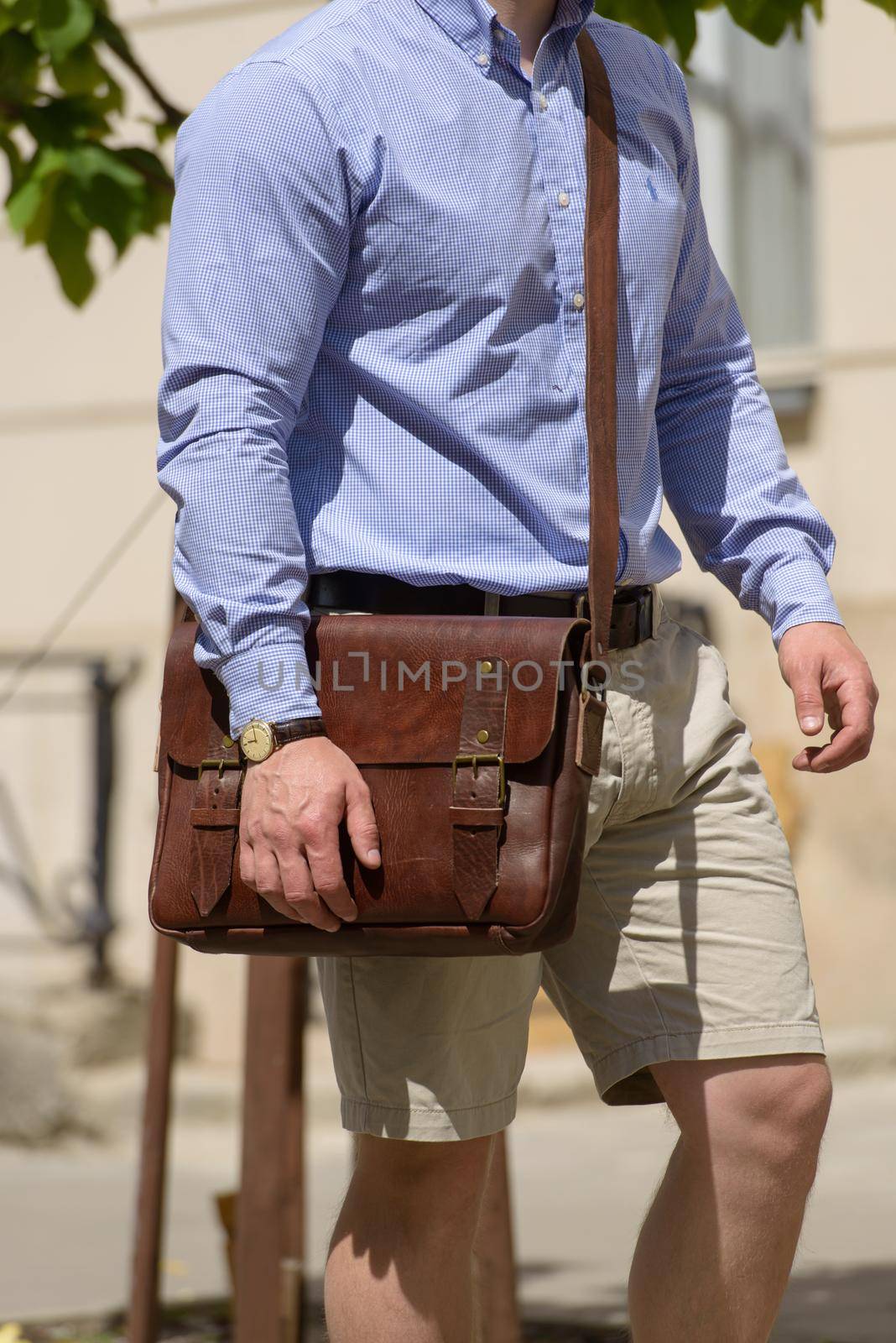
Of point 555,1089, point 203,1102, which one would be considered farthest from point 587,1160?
point 203,1102

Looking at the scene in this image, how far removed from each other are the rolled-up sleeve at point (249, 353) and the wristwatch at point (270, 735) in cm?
1

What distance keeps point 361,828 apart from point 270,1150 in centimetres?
132

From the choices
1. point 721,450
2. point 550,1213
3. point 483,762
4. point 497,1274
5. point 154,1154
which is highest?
point 721,450

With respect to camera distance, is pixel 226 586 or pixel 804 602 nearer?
pixel 226 586

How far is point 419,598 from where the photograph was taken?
6.12ft

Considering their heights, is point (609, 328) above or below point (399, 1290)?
above

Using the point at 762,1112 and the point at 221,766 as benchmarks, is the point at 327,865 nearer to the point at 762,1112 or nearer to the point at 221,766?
the point at 221,766

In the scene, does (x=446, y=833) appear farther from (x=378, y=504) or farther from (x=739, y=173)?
(x=739, y=173)

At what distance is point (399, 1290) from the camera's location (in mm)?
1857

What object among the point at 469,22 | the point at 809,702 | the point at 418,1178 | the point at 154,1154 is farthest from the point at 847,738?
the point at 154,1154

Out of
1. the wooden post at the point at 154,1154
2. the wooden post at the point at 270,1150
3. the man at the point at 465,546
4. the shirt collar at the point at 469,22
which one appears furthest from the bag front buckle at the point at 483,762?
the wooden post at the point at 154,1154

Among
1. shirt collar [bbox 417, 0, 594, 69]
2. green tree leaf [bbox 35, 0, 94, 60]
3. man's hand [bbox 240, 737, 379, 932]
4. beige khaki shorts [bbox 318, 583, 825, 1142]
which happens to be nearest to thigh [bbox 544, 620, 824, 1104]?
beige khaki shorts [bbox 318, 583, 825, 1142]

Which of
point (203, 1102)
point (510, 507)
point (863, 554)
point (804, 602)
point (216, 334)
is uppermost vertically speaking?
point (216, 334)

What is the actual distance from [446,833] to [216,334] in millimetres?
581
